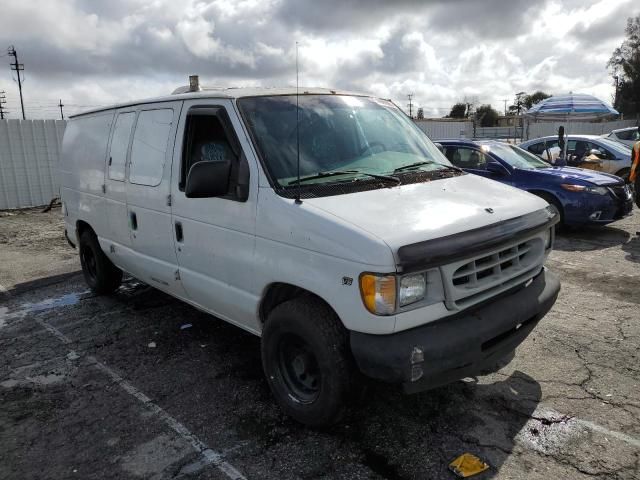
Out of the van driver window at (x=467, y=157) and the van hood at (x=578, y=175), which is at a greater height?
the van driver window at (x=467, y=157)

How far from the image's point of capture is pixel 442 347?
8.78ft

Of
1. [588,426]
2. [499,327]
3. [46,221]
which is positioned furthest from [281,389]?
[46,221]

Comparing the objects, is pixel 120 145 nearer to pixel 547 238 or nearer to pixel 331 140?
pixel 331 140

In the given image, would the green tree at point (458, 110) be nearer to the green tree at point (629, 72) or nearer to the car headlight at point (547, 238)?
the green tree at point (629, 72)

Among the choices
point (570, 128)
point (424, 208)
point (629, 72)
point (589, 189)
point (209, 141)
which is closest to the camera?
point (424, 208)

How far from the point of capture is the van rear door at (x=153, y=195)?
413 cm

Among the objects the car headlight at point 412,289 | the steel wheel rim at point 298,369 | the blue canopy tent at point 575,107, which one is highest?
the blue canopy tent at point 575,107

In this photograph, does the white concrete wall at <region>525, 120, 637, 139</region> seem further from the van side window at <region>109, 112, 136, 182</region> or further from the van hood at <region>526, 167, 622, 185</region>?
the van side window at <region>109, 112, 136, 182</region>

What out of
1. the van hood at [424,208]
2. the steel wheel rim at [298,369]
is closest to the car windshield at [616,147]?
the van hood at [424,208]

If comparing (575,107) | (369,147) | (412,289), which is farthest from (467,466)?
(575,107)

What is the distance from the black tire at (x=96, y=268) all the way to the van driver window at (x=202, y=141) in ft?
7.86

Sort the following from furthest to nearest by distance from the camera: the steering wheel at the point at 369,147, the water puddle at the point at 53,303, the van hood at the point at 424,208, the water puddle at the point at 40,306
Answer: the water puddle at the point at 53,303, the water puddle at the point at 40,306, the steering wheel at the point at 369,147, the van hood at the point at 424,208

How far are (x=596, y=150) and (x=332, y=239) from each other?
12481 mm

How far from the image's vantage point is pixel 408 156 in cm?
389
